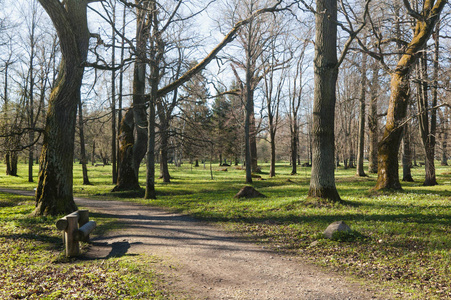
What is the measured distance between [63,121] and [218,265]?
6.87 m

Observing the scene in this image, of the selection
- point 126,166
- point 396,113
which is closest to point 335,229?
point 396,113

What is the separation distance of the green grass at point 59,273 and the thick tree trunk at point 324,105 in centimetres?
614

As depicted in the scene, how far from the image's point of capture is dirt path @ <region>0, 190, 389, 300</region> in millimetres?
4184

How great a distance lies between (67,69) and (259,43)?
1650 cm

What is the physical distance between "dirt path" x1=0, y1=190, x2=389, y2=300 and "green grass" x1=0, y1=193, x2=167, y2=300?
40cm

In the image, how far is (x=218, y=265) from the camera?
5293 mm

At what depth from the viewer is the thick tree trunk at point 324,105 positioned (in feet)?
31.5

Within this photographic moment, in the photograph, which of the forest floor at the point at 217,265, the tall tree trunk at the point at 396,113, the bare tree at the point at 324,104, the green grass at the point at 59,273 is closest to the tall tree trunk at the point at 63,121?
the green grass at the point at 59,273

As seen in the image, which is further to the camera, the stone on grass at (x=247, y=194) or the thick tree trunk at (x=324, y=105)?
the stone on grass at (x=247, y=194)

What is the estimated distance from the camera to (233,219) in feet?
29.3

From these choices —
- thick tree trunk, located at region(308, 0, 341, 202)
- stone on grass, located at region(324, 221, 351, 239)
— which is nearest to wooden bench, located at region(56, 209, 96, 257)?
stone on grass, located at region(324, 221, 351, 239)

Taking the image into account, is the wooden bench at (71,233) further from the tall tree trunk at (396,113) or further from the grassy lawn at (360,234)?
the tall tree trunk at (396,113)

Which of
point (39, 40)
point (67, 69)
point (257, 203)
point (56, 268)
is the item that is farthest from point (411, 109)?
point (39, 40)

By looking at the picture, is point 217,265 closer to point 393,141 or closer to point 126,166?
point 393,141
